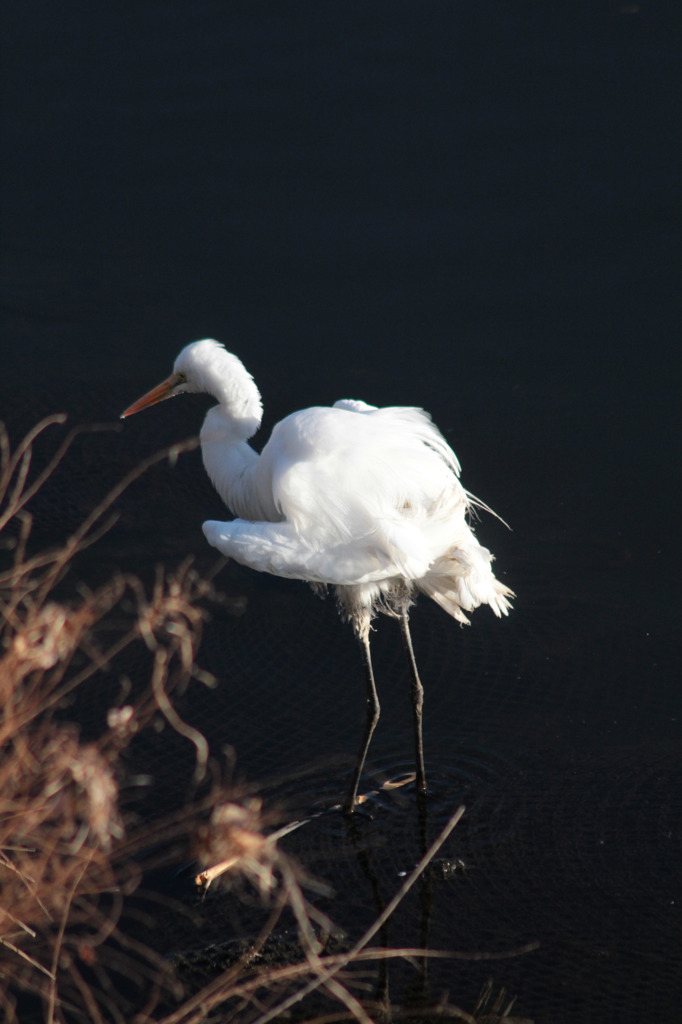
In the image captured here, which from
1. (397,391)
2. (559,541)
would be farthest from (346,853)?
(397,391)

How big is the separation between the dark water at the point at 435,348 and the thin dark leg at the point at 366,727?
0.07m

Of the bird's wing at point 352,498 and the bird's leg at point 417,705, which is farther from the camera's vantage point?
the bird's leg at point 417,705

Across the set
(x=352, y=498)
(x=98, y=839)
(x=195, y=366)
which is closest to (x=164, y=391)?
(x=195, y=366)

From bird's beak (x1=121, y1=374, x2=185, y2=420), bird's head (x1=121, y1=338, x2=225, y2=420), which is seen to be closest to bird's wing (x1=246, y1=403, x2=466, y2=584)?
bird's head (x1=121, y1=338, x2=225, y2=420)

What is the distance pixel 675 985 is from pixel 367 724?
0.88m

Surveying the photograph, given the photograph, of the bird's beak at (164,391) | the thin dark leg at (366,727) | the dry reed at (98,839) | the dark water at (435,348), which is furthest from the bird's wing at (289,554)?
the bird's beak at (164,391)

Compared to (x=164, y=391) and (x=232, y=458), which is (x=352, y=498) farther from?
(x=164, y=391)

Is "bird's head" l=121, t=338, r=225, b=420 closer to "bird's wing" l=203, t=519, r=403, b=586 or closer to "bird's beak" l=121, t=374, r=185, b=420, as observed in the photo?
"bird's beak" l=121, t=374, r=185, b=420

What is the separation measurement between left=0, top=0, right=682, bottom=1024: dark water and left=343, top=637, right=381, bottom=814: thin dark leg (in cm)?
7

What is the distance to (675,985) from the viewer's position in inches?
89.7

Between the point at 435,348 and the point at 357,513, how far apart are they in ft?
6.42

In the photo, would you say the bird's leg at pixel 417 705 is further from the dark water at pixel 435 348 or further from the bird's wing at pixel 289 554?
the bird's wing at pixel 289 554

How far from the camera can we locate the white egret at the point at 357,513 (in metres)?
2.55

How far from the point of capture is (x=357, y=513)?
260 cm
